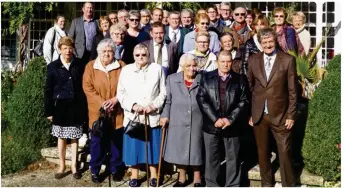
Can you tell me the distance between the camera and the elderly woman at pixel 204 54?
258 inches

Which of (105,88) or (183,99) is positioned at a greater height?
(105,88)

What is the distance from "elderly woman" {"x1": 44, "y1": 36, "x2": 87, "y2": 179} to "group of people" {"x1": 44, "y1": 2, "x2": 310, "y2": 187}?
12 millimetres

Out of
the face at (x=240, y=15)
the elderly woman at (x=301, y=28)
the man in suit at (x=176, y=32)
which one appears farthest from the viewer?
the elderly woman at (x=301, y=28)

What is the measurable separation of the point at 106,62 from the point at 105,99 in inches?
17.8

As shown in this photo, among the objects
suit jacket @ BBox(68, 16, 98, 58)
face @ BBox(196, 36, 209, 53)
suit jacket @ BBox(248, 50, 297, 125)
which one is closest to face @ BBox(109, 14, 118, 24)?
suit jacket @ BBox(68, 16, 98, 58)

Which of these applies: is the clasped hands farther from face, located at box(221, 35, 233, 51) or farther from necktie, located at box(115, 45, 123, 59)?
necktie, located at box(115, 45, 123, 59)

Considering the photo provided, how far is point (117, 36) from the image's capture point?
709 cm

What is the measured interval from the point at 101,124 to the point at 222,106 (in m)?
1.49

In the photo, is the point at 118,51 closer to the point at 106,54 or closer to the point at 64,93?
the point at 106,54

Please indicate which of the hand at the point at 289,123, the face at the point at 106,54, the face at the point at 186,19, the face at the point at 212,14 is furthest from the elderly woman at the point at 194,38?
the hand at the point at 289,123

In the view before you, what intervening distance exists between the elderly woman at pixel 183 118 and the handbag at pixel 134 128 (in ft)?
0.87

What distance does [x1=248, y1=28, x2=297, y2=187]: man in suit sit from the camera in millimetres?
6176

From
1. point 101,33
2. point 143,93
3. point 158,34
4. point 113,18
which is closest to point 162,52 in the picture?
point 158,34

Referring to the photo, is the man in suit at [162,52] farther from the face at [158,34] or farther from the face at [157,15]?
the face at [157,15]
